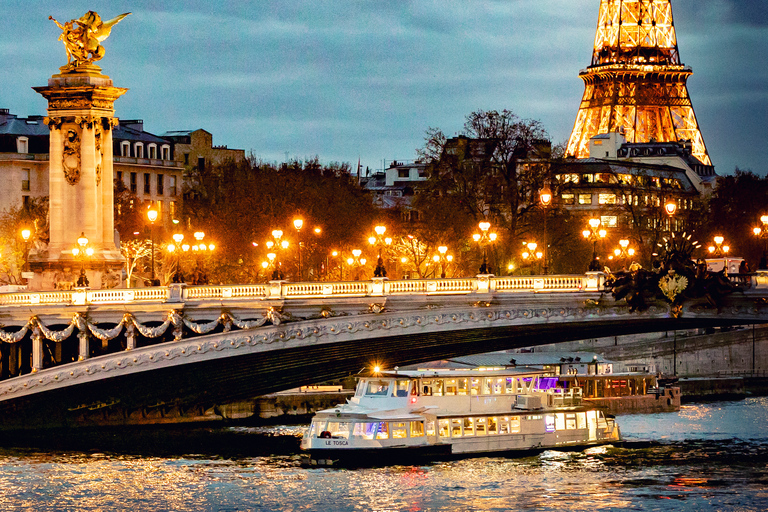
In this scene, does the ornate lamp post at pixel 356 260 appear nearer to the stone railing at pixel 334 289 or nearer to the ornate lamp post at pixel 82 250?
the ornate lamp post at pixel 82 250

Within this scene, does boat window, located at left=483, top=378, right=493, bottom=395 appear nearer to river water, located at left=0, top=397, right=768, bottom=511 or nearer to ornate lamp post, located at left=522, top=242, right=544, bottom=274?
river water, located at left=0, top=397, right=768, bottom=511

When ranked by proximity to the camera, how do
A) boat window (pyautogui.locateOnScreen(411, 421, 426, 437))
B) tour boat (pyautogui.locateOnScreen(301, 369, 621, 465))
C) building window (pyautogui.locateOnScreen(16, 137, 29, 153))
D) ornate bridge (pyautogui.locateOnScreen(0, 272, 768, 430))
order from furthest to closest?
building window (pyautogui.locateOnScreen(16, 137, 29, 153)) → boat window (pyautogui.locateOnScreen(411, 421, 426, 437)) → tour boat (pyautogui.locateOnScreen(301, 369, 621, 465)) → ornate bridge (pyautogui.locateOnScreen(0, 272, 768, 430))

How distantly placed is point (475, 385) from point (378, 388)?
3461 mm

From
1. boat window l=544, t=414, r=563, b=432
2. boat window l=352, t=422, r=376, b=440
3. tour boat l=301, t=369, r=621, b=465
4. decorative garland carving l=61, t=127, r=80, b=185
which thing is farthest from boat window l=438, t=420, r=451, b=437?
decorative garland carving l=61, t=127, r=80, b=185

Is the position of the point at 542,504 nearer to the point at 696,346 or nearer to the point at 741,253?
the point at 696,346

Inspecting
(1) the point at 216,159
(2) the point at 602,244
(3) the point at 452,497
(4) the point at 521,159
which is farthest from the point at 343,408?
(1) the point at 216,159

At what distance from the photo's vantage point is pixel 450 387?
61.6 m

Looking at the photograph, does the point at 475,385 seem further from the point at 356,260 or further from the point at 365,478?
the point at 356,260

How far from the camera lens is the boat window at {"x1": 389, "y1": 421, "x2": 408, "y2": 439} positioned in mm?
58469

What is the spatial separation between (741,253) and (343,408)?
166 feet

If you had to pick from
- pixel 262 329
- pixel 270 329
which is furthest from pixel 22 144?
pixel 270 329

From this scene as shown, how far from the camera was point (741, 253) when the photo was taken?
105 meters

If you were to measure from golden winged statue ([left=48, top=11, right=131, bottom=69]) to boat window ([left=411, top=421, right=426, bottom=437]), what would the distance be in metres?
19.1

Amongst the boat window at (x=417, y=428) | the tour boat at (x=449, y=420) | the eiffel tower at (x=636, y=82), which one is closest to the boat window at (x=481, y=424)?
the tour boat at (x=449, y=420)
